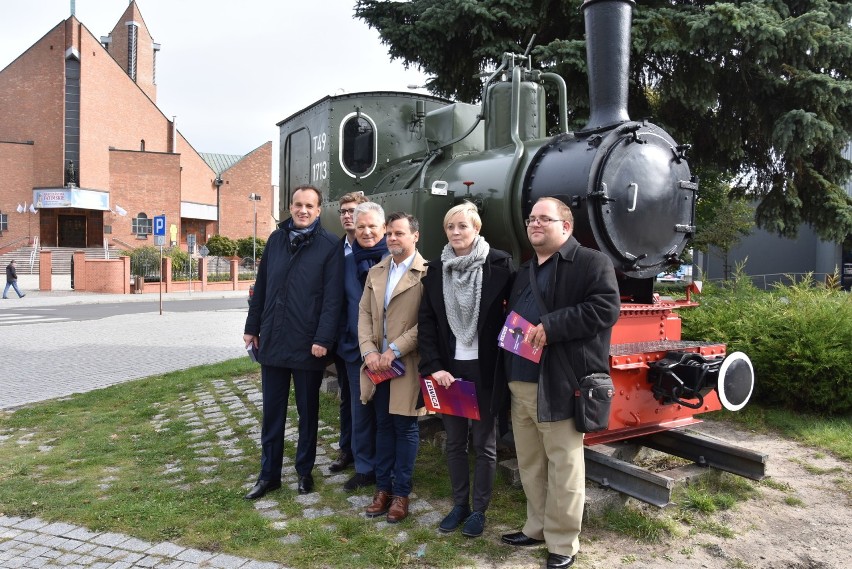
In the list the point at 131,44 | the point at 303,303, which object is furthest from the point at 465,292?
the point at 131,44

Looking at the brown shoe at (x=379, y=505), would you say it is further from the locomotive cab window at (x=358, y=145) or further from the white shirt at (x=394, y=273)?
the locomotive cab window at (x=358, y=145)

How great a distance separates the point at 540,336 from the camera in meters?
3.06

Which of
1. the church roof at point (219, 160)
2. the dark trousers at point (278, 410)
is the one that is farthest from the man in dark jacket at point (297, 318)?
the church roof at point (219, 160)

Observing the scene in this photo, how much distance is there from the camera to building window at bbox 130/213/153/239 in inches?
1661

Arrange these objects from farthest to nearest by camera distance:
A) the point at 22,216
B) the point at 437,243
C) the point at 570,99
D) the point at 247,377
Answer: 1. the point at 22,216
2. the point at 570,99
3. the point at 247,377
4. the point at 437,243

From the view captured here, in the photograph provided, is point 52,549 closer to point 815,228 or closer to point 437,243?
point 437,243

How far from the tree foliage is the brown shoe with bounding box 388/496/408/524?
6589mm

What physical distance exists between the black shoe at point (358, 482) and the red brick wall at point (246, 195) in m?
51.2

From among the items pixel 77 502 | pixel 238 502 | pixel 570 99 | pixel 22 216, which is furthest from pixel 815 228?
pixel 22 216

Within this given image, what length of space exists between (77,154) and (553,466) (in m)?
43.5

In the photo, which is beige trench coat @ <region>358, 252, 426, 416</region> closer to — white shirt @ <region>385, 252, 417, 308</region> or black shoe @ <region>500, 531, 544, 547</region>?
white shirt @ <region>385, 252, 417, 308</region>

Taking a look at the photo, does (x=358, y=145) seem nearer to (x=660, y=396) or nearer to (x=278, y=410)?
(x=278, y=410)

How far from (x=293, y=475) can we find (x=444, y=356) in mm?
1735

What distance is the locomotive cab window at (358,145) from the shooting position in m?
6.32
